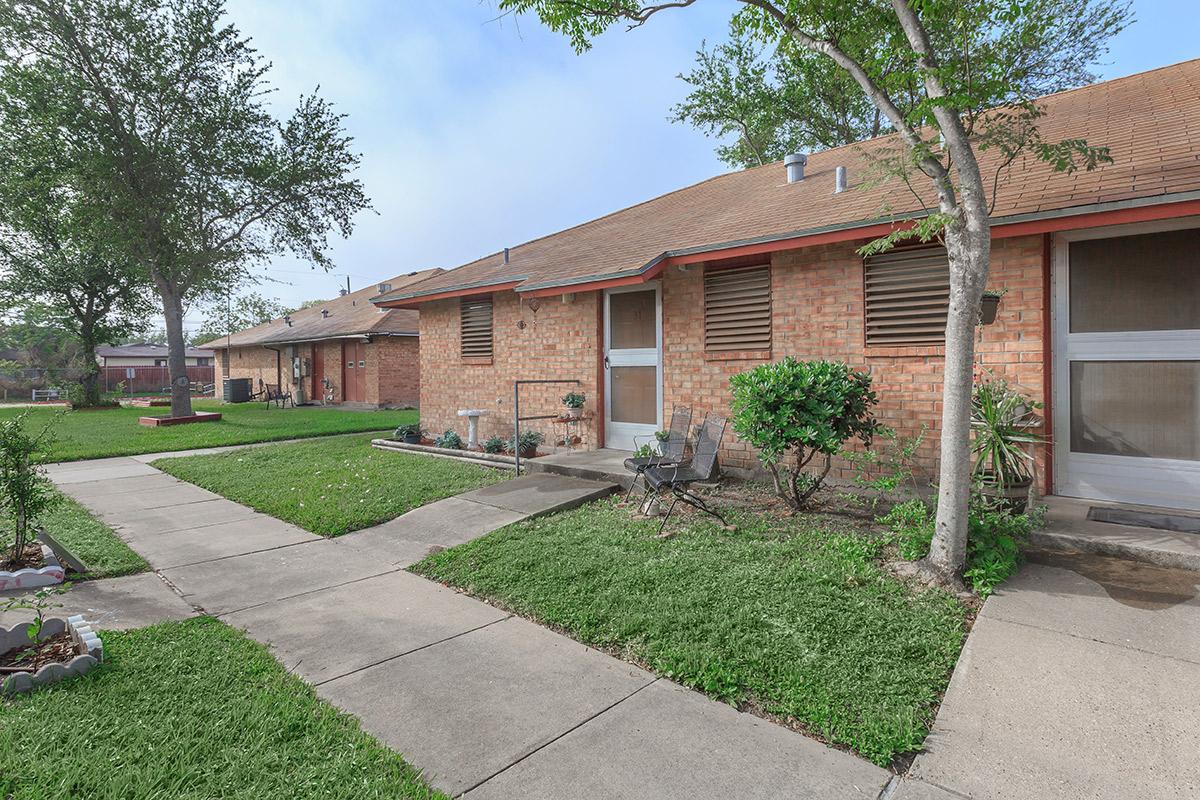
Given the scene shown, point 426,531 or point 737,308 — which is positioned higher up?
point 737,308

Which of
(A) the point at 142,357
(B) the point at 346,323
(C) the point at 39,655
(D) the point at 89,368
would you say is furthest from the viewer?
(A) the point at 142,357

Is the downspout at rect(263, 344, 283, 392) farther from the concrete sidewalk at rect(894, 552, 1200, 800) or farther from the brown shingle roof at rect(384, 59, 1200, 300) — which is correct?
the concrete sidewalk at rect(894, 552, 1200, 800)

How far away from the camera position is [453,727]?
2631 mm

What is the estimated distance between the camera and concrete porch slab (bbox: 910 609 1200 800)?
2.19 metres

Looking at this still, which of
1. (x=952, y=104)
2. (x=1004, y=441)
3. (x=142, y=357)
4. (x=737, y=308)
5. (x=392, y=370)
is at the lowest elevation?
(x=1004, y=441)

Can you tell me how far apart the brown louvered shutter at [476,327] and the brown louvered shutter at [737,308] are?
415 centimetres

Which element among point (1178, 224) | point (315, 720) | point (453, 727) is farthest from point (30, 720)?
point (1178, 224)

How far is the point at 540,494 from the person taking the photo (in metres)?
6.60

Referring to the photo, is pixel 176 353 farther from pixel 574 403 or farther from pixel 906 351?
pixel 906 351

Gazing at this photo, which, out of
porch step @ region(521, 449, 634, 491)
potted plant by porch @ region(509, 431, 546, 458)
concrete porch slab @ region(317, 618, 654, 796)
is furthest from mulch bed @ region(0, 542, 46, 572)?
potted plant by porch @ region(509, 431, 546, 458)

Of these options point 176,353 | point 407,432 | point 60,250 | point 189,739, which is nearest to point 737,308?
point 189,739

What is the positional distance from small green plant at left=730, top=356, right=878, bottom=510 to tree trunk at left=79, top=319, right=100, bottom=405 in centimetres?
2736

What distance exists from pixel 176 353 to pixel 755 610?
19334 millimetres

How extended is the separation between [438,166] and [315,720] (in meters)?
13.1
